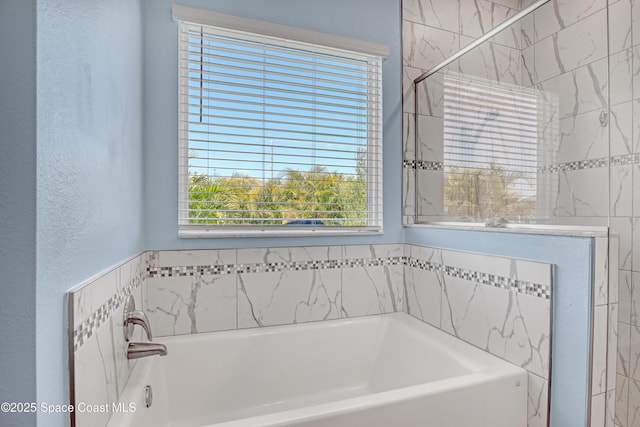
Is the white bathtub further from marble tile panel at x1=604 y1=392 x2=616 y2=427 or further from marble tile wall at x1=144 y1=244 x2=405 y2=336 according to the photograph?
marble tile panel at x1=604 y1=392 x2=616 y2=427

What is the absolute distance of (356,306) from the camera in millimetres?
2129

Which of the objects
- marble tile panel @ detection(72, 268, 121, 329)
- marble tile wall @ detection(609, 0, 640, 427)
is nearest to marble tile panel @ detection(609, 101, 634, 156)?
marble tile wall @ detection(609, 0, 640, 427)

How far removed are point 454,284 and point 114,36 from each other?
188 cm

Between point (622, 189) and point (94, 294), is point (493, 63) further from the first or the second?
point (94, 294)

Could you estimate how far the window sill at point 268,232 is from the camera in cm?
183

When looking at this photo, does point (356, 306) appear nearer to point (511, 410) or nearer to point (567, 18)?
point (511, 410)

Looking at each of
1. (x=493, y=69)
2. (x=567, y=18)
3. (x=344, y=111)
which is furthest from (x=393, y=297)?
(x=567, y=18)

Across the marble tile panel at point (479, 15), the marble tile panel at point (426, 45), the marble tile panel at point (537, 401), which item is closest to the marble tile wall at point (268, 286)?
the marble tile panel at point (537, 401)

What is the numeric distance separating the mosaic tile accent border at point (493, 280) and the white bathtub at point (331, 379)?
33 cm

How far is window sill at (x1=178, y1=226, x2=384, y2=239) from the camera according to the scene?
6.01 feet

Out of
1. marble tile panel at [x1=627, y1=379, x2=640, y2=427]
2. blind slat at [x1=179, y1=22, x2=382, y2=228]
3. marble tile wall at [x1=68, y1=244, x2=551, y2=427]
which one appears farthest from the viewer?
blind slat at [x1=179, y1=22, x2=382, y2=228]

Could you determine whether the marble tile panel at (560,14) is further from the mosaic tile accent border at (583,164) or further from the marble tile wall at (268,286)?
the marble tile wall at (268,286)

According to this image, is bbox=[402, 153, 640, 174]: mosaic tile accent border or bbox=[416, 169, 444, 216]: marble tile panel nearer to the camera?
bbox=[402, 153, 640, 174]: mosaic tile accent border

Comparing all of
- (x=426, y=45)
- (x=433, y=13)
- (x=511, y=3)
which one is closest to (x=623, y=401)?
(x=426, y=45)
